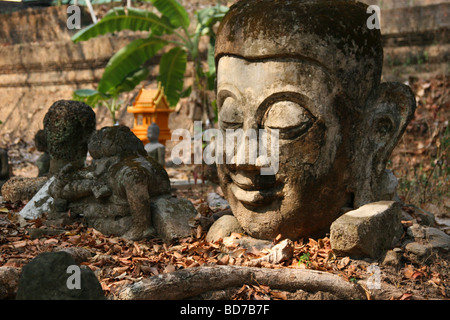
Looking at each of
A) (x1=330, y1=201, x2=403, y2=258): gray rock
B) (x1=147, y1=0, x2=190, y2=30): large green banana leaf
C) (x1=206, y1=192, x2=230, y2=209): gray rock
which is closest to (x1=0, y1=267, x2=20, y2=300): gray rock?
(x1=330, y1=201, x2=403, y2=258): gray rock

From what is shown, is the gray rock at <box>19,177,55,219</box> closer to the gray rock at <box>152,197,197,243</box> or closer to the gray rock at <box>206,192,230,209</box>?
the gray rock at <box>152,197,197,243</box>

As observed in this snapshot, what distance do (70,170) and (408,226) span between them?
3465mm

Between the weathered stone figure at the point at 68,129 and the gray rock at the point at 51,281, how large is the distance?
3423 millimetres

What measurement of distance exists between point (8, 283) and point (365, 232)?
101 inches

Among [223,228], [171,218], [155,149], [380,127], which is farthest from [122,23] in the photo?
[380,127]

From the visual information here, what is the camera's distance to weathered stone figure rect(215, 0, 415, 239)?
4.07m

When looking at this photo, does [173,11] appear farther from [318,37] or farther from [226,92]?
[318,37]

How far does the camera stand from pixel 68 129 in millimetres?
6031

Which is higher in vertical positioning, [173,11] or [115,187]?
[173,11]

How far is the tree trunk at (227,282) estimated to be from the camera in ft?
10.1

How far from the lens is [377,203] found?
420 cm

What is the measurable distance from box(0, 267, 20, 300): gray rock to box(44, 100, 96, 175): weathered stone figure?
271cm

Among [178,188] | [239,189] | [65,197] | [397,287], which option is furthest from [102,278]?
[178,188]

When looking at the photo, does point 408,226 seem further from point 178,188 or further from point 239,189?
point 178,188
